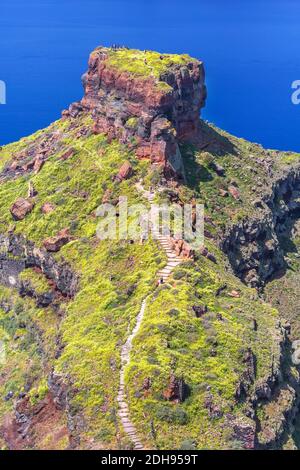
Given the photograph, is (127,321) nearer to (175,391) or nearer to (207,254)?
(175,391)

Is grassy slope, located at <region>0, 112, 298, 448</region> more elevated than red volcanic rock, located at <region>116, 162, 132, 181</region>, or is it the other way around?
red volcanic rock, located at <region>116, 162, 132, 181</region>


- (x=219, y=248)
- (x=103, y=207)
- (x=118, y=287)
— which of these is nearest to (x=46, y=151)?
(x=103, y=207)

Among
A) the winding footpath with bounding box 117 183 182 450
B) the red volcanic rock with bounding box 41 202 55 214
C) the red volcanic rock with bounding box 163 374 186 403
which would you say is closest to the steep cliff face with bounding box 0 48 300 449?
the red volcanic rock with bounding box 163 374 186 403

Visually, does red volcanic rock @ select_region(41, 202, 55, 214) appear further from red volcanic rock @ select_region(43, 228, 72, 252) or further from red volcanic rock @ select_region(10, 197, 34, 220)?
red volcanic rock @ select_region(43, 228, 72, 252)

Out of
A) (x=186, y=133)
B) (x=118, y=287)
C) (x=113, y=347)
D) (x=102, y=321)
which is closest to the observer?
(x=113, y=347)

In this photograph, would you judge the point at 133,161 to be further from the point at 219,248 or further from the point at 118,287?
the point at 118,287
